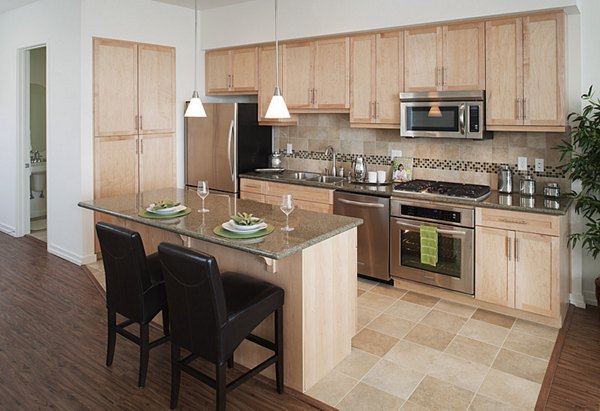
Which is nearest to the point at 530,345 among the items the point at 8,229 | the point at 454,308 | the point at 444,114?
the point at 454,308

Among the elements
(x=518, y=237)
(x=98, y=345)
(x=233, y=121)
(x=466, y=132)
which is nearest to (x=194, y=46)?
(x=233, y=121)

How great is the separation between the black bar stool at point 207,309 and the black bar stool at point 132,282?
0.28 m

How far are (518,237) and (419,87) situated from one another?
1.51 m

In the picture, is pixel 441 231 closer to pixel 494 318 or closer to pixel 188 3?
pixel 494 318

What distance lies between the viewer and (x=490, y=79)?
377cm

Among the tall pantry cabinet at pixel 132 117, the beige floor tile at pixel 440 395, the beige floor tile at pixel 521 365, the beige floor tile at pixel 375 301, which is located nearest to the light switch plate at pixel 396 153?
the beige floor tile at pixel 375 301

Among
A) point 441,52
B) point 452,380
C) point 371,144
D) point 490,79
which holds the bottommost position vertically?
point 452,380

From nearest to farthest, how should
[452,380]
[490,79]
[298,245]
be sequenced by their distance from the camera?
[298,245] < [452,380] < [490,79]

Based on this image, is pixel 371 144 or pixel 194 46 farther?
pixel 194 46

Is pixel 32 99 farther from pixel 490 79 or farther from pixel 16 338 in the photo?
pixel 490 79

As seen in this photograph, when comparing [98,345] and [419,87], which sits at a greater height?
[419,87]

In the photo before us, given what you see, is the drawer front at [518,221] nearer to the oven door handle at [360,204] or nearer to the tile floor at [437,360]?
the tile floor at [437,360]

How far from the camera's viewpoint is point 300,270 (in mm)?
2553

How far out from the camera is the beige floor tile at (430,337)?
324 cm
